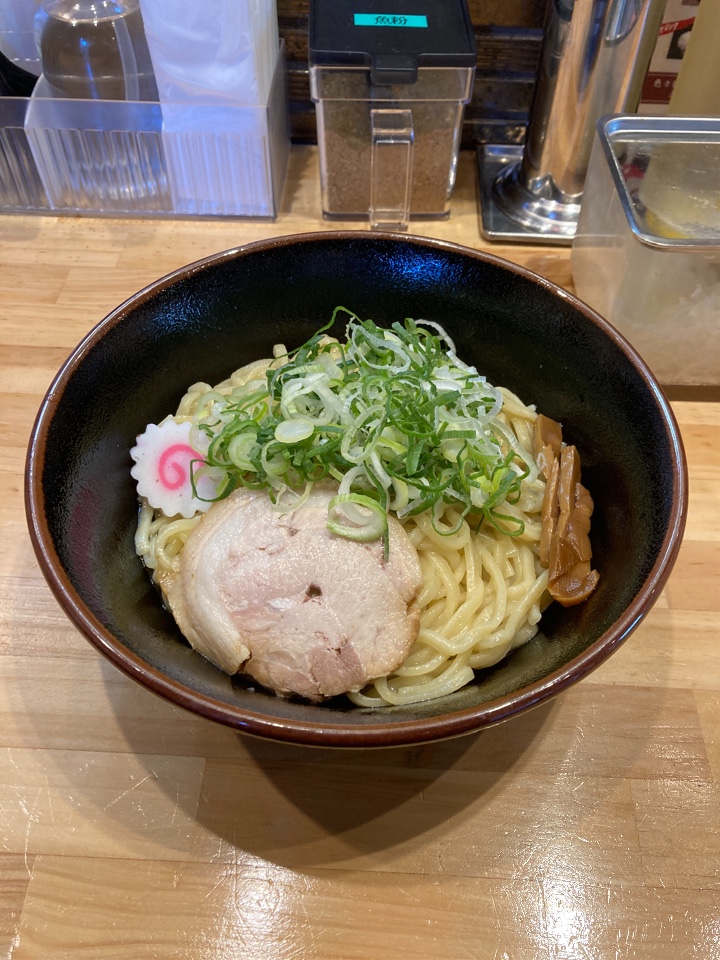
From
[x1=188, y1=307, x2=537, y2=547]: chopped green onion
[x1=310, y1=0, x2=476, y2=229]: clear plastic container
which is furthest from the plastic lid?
[x1=188, y1=307, x2=537, y2=547]: chopped green onion

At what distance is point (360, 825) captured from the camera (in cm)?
149

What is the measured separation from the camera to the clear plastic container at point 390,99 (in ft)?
7.63

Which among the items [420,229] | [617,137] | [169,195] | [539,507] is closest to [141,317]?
[539,507]

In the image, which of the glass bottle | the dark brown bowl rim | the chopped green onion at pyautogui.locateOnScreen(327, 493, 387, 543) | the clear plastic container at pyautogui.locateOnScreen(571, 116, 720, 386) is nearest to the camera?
the dark brown bowl rim

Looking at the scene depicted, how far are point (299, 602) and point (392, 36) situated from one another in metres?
1.96

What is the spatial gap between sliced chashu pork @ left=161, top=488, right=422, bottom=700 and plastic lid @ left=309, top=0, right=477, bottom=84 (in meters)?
1.60

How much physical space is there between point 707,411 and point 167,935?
6.72 feet

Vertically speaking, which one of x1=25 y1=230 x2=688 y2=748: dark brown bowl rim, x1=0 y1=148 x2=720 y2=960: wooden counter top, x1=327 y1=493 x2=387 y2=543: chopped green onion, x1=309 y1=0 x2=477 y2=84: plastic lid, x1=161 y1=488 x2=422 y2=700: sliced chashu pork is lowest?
x1=0 y1=148 x2=720 y2=960: wooden counter top

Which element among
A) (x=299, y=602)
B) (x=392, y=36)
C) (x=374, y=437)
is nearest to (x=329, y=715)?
(x=299, y=602)

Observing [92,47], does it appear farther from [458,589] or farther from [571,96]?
[458,589]

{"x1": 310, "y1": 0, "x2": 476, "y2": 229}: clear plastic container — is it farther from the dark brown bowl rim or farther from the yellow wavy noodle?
the dark brown bowl rim

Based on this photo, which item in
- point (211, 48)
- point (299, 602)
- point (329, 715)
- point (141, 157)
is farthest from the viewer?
point (141, 157)

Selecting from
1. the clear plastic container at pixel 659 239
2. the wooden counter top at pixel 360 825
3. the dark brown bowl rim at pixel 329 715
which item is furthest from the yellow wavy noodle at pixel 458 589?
the clear plastic container at pixel 659 239

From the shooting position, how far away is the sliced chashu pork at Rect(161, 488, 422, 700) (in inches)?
56.6
